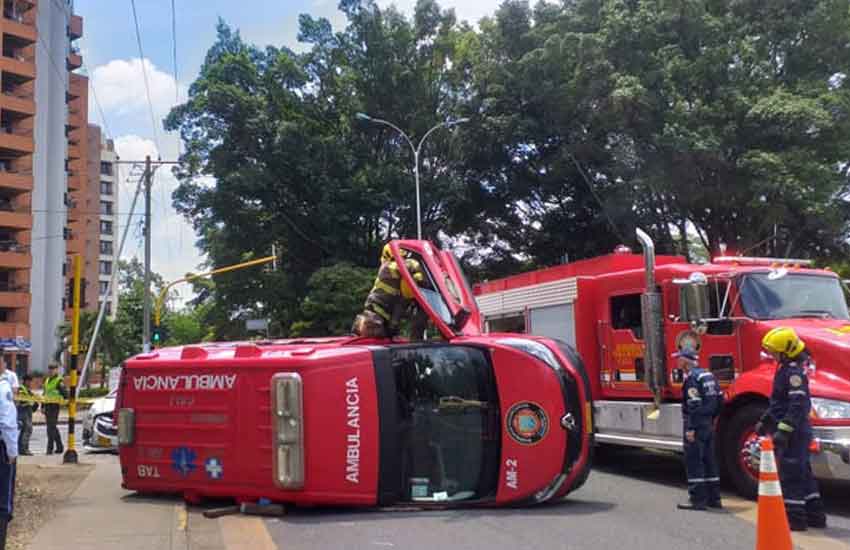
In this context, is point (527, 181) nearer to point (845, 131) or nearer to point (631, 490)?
point (845, 131)

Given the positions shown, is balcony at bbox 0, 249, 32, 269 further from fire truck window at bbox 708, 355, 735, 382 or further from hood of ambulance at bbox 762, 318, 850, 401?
hood of ambulance at bbox 762, 318, 850, 401

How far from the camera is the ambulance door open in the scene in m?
10.6

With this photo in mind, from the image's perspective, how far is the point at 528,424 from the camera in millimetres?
9031

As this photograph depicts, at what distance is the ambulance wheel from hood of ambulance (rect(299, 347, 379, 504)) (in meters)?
4.15

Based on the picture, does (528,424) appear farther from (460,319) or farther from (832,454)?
(832,454)

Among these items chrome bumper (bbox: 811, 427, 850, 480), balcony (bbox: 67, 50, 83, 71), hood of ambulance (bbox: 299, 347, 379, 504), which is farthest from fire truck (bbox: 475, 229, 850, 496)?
balcony (bbox: 67, 50, 83, 71)

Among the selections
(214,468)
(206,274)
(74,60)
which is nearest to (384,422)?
(214,468)

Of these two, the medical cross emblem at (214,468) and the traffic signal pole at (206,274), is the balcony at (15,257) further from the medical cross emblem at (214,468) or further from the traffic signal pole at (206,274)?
the medical cross emblem at (214,468)

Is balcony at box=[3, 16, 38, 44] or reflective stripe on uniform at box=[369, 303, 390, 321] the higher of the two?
balcony at box=[3, 16, 38, 44]

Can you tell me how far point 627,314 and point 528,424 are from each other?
3.66 metres

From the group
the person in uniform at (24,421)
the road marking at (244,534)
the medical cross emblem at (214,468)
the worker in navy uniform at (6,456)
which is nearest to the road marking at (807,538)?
the road marking at (244,534)

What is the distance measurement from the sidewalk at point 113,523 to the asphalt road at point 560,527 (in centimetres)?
100

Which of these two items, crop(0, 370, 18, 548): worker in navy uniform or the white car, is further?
the white car

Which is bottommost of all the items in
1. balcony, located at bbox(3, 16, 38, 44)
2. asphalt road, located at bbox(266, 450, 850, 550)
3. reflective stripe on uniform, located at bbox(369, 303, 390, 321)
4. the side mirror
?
asphalt road, located at bbox(266, 450, 850, 550)
